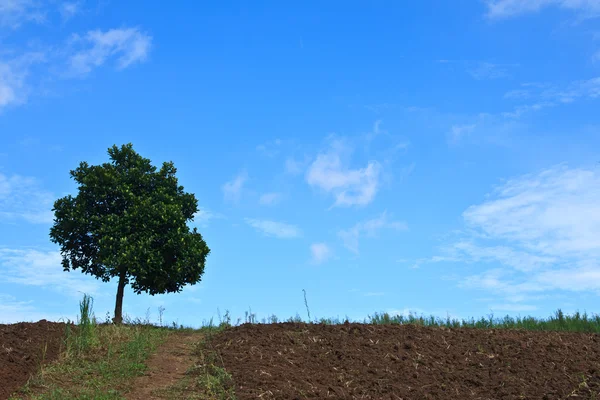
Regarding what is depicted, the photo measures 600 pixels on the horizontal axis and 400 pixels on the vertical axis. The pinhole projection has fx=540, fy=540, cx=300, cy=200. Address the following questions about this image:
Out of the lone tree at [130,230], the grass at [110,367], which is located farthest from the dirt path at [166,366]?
the lone tree at [130,230]

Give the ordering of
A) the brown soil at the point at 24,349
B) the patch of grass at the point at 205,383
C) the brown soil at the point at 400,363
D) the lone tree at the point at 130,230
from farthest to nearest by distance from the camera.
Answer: the lone tree at the point at 130,230, the brown soil at the point at 24,349, the brown soil at the point at 400,363, the patch of grass at the point at 205,383

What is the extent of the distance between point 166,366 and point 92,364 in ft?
4.81

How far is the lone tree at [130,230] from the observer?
19609 mm

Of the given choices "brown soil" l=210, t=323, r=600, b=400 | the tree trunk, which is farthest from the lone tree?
"brown soil" l=210, t=323, r=600, b=400

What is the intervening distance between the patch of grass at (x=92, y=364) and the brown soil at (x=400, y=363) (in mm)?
1750

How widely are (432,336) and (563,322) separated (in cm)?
774

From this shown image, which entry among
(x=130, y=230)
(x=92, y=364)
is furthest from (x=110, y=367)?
(x=130, y=230)

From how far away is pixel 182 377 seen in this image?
1027 centimetres

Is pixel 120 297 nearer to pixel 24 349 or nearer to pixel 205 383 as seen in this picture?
pixel 24 349

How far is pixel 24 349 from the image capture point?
11.2 metres

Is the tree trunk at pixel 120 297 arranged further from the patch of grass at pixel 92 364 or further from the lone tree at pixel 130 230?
the patch of grass at pixel 92 364

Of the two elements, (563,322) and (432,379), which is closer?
(432,379)

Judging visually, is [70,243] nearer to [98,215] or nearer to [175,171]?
[98,215]

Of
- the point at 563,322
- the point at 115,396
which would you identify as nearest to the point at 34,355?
the point at 115,396
